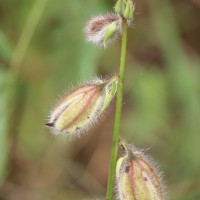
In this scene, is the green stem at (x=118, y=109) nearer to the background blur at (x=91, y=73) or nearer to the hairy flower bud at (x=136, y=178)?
the hairy flower bud at (x=136, y=178)

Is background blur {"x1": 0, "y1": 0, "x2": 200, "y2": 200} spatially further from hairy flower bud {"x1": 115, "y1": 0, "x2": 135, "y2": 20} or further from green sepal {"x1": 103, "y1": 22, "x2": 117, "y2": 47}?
hairy flower bud {"x1": 115, "y1": 0, "x2": 135, "y2": 20}

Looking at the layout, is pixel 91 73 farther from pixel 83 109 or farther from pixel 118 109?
pixel 118 109

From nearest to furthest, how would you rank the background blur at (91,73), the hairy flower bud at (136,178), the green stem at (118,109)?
the green stem at (118,109)
the hairy flower bud at (136,178)
the background blur at (91,73)

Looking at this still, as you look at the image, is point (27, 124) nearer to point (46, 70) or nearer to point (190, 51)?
point (46, 70)

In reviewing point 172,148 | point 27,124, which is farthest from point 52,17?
point 172,148

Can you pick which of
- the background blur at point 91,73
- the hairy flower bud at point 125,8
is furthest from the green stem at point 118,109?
the background blur at point 91,73
